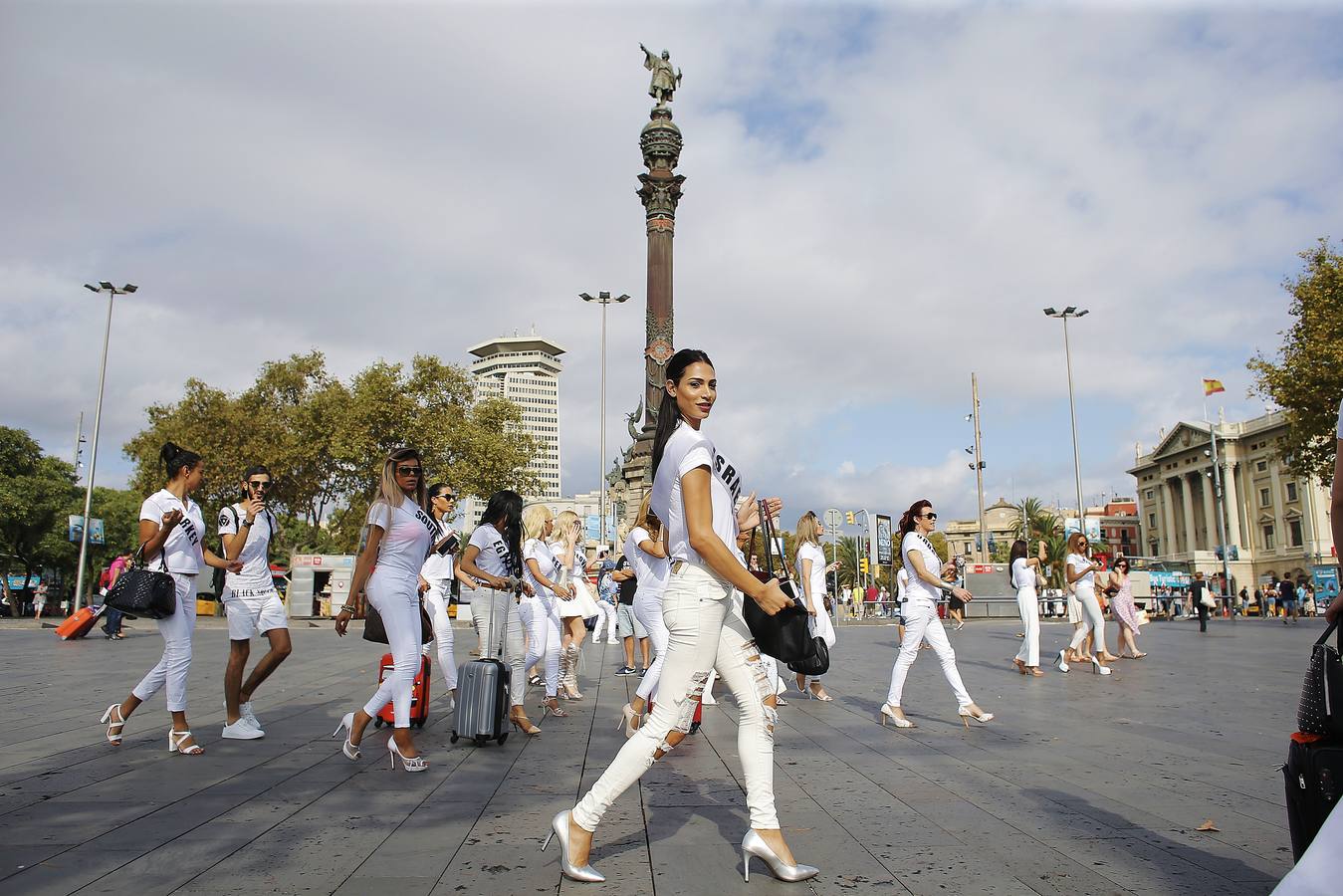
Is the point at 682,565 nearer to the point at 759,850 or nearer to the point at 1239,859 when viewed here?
the point at 759,850

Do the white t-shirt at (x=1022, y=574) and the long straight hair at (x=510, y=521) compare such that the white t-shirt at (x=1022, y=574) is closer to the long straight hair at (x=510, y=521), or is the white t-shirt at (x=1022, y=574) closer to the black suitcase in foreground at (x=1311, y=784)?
the long straight hair at (x=510, y=521)

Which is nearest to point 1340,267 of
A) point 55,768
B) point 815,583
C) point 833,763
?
point 815,583

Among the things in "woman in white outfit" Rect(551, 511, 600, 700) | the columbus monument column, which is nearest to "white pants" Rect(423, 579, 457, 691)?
"woman in white outfit" Rect(551, 511, 600, 700)

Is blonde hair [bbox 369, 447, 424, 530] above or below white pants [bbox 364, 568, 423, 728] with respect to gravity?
above

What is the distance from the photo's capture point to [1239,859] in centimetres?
367

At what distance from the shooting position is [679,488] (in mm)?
3588

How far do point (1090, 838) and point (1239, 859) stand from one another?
54 cm

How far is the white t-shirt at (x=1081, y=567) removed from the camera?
40.6ft

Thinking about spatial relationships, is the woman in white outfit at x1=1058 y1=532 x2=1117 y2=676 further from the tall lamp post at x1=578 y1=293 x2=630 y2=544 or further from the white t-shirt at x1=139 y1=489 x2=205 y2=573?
the tall lamp post at x1=578 y1=293 x2=630 y2=544

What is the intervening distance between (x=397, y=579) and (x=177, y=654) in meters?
1.76

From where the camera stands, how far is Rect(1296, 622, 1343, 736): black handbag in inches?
98.7

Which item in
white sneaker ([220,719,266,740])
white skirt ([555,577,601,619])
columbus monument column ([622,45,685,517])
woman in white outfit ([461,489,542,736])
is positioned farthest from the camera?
columbus monument column ([622,45,685,517])

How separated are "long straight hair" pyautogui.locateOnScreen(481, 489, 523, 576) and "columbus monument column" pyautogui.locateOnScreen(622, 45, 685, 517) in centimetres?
2291

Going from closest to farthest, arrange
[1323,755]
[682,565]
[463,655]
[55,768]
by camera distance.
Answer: [1323,755], [682,565], [55,768], [463,655]
